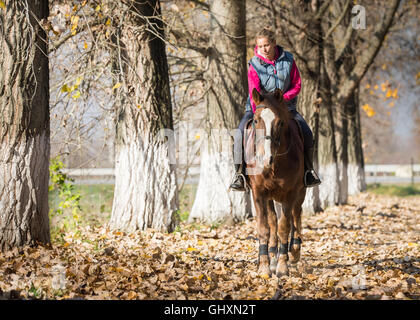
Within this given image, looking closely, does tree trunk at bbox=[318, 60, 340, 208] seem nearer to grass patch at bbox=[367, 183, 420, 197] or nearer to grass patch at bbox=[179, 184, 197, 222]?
grass patch at bbox=[179, 184, 197, 222]

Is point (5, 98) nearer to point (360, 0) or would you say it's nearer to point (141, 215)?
point (141, 215)

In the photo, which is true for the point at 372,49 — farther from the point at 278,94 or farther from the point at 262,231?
the point at 262,231

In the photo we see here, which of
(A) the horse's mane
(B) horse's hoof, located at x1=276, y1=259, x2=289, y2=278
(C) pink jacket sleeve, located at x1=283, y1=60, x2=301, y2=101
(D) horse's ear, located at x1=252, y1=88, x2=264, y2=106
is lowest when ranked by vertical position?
(B) horse's hoof, located at x1=276, y1=259, x2=289, y2=278

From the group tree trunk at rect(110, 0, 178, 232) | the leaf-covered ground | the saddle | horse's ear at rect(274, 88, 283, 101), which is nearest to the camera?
the leaf-covered ground

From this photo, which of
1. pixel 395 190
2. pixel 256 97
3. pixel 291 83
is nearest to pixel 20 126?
pixel 256 97

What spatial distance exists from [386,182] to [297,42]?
76.3 ft

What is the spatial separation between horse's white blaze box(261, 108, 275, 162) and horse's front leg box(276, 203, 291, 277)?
122 cm

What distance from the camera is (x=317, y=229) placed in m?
12.4

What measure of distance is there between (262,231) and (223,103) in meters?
5.12

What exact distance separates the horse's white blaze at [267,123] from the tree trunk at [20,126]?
341 cm

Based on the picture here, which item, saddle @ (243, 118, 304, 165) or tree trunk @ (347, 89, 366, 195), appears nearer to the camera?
saddle @ (243, 118, 304, 165)

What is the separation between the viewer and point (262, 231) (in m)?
7.37

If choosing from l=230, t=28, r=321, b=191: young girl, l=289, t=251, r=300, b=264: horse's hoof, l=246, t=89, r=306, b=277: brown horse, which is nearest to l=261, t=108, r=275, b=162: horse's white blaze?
l=246, t=89, r=306, b=277: brown horse

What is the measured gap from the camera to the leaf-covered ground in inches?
233
